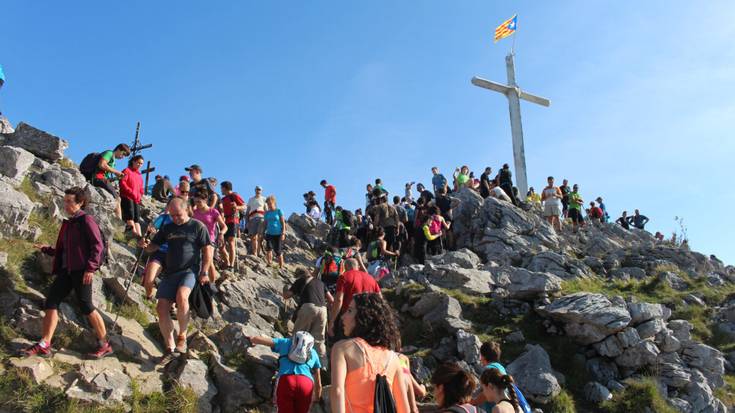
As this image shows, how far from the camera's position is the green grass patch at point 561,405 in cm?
975

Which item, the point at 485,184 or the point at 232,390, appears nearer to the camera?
the point at 232,390

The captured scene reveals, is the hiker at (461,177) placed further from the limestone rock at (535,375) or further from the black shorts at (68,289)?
the black shorts at (68,289)

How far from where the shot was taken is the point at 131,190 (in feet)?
35.4

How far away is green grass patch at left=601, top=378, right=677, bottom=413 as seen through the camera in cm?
995

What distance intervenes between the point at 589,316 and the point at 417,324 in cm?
345

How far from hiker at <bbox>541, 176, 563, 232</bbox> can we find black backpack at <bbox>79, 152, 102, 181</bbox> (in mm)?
15113

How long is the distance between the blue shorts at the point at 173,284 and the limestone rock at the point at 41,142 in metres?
8.44

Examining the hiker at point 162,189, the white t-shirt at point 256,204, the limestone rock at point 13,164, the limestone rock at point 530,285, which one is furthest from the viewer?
the hiker at point 162,189

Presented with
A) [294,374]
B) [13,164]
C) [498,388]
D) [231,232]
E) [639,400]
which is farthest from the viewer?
[231,232]

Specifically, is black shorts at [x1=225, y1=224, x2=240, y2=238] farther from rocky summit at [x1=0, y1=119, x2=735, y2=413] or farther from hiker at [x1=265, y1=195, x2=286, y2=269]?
hiker at [x1=265, y1=195, x2=286, y2=269]

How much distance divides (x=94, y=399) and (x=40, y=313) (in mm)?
1726

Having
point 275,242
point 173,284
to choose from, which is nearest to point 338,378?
point 173,284

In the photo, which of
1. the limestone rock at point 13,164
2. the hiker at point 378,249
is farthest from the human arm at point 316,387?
the hiker at point 378,249

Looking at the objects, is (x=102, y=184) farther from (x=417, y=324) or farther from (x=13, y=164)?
(x=417, y=324)
